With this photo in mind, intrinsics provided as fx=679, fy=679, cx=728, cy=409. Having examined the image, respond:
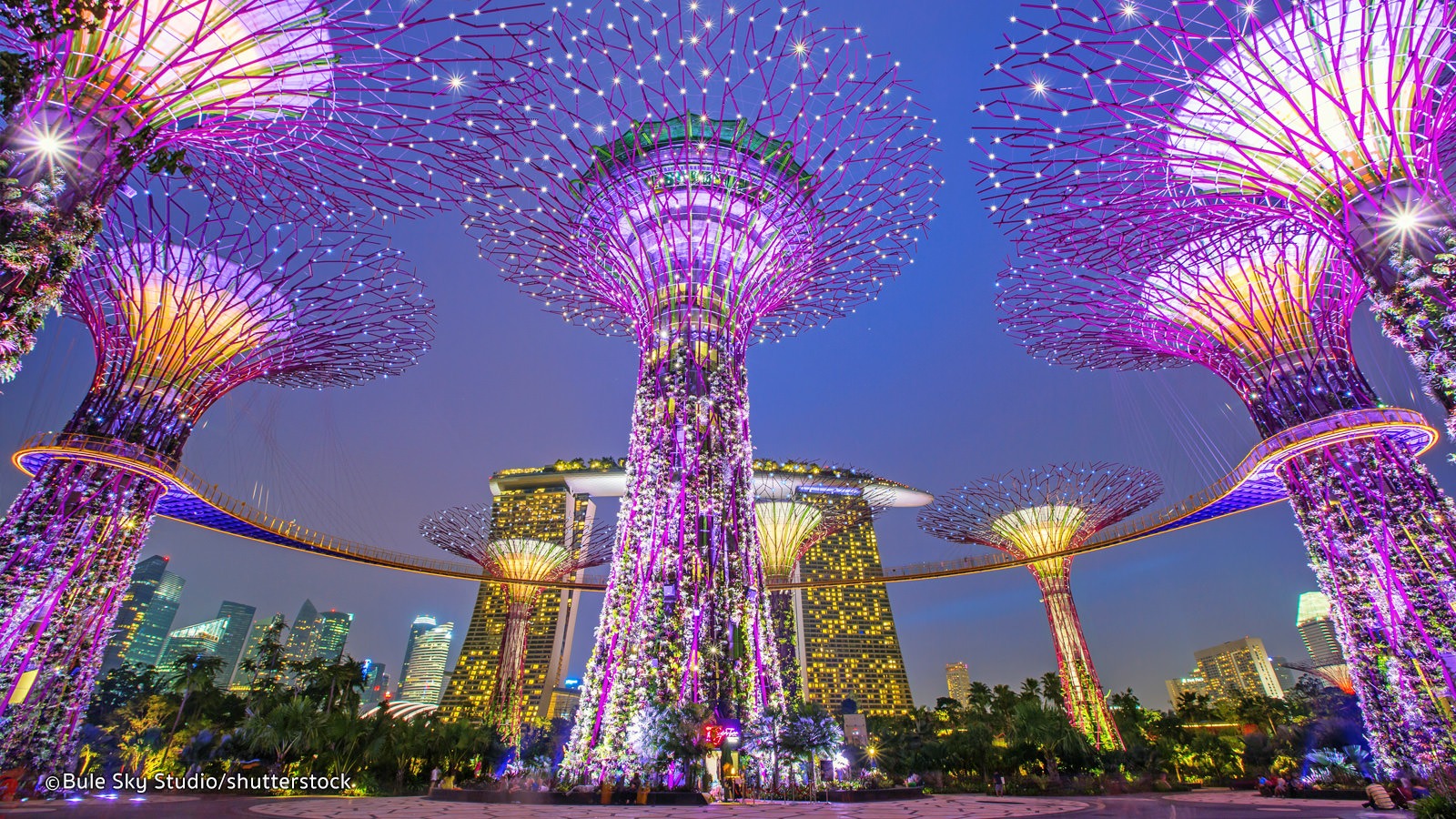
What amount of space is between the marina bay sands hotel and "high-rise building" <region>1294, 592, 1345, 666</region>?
52541 millimetres

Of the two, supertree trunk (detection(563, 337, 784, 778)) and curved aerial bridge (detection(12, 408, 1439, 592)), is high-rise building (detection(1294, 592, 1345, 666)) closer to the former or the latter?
curved aerial bridge (detection(12, 408, 1439, 592))

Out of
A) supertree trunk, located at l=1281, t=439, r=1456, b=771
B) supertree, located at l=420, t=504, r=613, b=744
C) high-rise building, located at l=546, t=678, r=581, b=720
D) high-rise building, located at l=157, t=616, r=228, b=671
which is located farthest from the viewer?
high-rise building, located at l=157, t=616, r=228, b=671

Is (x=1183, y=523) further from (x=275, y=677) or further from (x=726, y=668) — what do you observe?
(x=275, y=677)

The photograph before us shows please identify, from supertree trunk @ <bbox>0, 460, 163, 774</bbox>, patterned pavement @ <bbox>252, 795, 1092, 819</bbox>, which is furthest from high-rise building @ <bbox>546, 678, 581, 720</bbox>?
patterned pavement @ <bbox>252, 795, 1092, 819</bbox>

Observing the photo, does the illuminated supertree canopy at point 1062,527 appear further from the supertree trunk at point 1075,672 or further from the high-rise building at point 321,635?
the high-rise building at point 321,635

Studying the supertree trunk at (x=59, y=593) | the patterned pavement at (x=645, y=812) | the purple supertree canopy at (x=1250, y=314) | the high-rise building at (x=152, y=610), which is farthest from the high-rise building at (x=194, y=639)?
the purple supertree canopy at (x=1250, y=314)

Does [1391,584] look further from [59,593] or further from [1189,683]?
[1189,683]

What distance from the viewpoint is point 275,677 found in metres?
38.8

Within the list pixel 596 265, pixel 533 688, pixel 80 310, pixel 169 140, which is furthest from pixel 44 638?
pixel 533 688

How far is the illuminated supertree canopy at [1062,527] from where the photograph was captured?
1147 inches

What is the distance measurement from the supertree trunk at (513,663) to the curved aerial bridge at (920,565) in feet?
7.36

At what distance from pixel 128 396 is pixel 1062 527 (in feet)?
115

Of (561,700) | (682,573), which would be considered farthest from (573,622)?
(682,573)

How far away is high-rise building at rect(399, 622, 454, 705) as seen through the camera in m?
167
